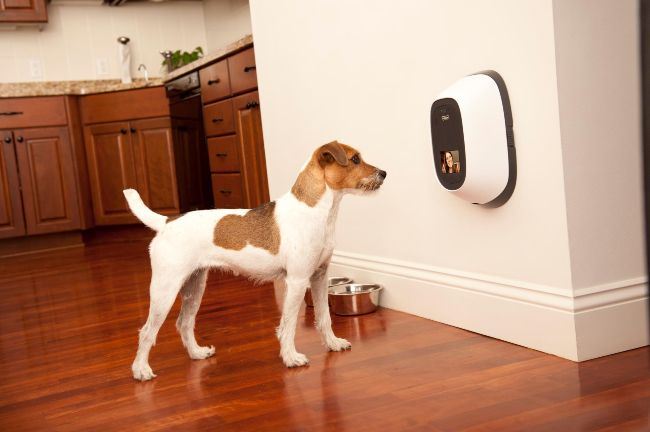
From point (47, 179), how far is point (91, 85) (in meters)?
1.10

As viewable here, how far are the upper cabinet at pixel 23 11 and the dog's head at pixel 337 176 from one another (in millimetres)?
4891

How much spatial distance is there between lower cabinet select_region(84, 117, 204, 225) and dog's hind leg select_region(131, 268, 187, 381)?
320 cm

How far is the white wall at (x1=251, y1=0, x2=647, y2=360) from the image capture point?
76.5 inches

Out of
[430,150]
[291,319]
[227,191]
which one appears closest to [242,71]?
[227,191]

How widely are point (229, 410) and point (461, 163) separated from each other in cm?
97

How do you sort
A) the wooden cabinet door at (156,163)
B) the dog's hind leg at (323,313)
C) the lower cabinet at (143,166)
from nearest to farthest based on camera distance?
the dog's hind leg at (323,313), the lower cabinet at (143,166), the wooden cabinet door at (156,163)

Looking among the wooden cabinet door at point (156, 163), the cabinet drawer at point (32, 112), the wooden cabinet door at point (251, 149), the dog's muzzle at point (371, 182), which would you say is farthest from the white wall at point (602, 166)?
the cabinet drawer at point (32, 112)

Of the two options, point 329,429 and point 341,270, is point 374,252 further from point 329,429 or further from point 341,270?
point 329,429

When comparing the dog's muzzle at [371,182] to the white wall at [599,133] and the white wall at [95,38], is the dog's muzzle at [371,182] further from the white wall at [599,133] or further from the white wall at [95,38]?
the white wall at [95,38]

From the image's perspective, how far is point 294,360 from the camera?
2162mm

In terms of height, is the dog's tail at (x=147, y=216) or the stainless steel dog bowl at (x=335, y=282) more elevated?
the dog's tail at (x=147, y=216)

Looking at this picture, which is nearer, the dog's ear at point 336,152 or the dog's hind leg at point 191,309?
the dog's ear at point 336,152

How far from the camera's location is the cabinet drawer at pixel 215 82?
4.39m

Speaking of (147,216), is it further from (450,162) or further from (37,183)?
(37,183)
